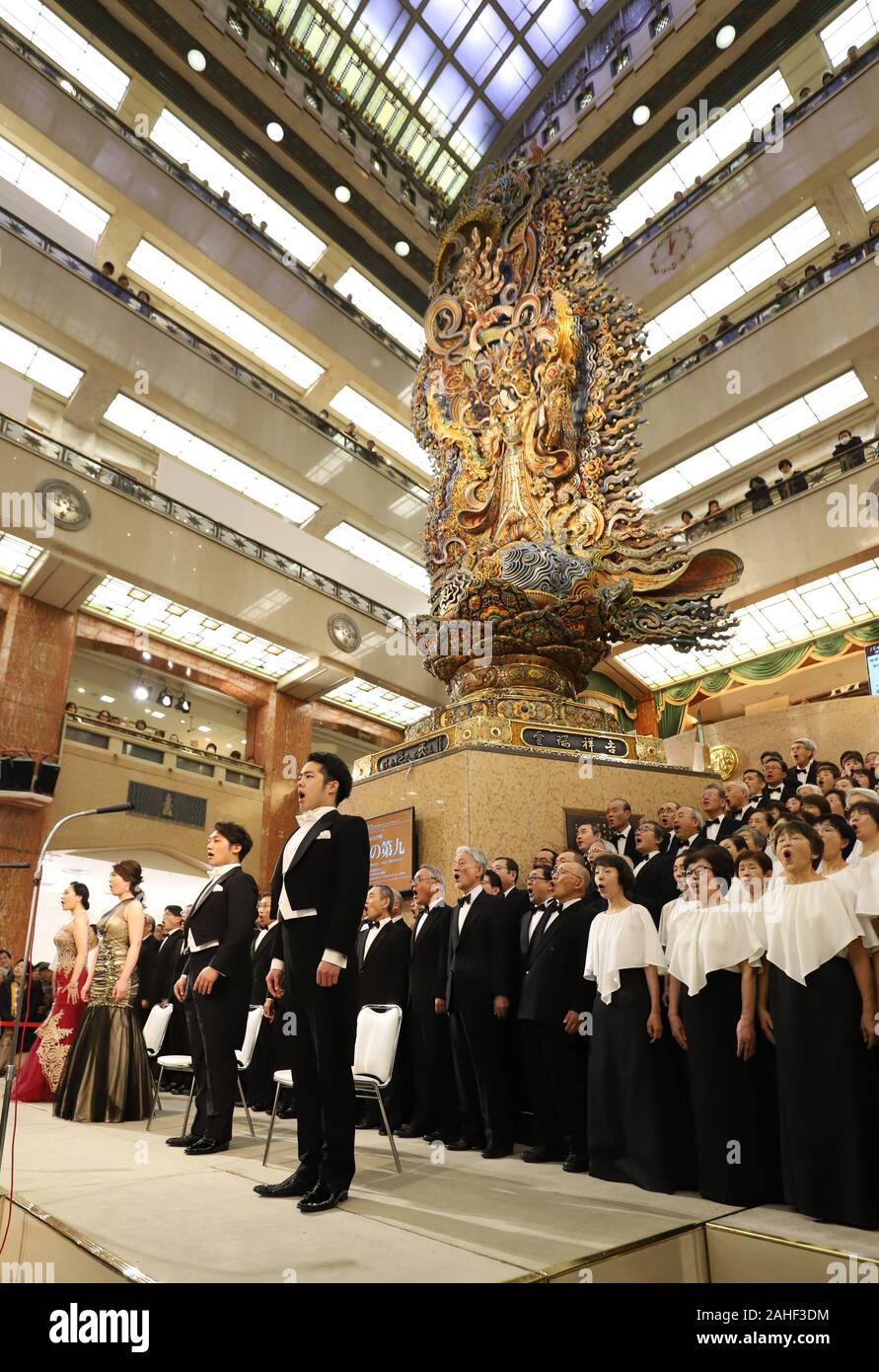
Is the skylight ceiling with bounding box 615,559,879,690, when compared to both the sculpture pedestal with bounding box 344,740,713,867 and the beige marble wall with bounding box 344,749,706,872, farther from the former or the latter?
the beige marble wall with bounding box 344,749,706,872

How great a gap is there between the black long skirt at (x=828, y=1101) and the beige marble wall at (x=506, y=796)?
3.60m

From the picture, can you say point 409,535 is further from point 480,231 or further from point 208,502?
point 480,231

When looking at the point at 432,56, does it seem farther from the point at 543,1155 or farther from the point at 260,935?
the point at 543,1155

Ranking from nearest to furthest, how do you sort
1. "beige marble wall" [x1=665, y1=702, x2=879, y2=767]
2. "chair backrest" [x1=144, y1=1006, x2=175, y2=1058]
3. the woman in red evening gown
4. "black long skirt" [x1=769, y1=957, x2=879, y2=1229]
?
"black long skirt" [x1=769, y1=957, x2=879, y2=1229] < the woman in red evening gown < "chair backrest" [x1=144, y1=1006, x2=175, y2=1058] < "beige marble wall" [x1=665, y1=702, x2=879, y2=767]

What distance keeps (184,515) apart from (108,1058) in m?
12.4

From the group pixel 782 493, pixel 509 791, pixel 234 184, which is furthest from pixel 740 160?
pixel 509 791

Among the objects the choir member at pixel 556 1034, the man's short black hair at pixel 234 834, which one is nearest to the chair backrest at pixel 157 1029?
the man's short black hair at pixel 234 834

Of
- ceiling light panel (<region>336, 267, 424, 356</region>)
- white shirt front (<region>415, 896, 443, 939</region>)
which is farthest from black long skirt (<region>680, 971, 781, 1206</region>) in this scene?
ceiling light panel (<region>336, 267, 424, 356</region>)

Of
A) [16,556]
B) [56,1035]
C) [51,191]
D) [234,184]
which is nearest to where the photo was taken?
[56,1035]

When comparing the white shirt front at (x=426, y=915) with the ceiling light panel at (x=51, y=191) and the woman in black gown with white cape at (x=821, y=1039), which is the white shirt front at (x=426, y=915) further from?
the ceiling light panel at (x=51, y=191)

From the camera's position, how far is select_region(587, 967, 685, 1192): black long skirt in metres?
3.32

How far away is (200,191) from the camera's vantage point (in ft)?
58.5

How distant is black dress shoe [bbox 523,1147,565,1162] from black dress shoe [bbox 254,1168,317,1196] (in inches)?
49.7
